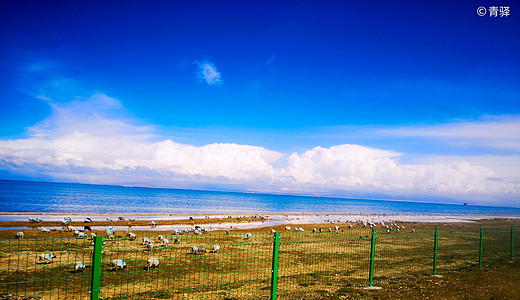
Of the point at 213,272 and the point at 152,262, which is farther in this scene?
the point at 213,272

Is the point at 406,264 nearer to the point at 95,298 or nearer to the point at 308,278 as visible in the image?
the point at 308,278

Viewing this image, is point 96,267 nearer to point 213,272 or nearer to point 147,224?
point 213,272

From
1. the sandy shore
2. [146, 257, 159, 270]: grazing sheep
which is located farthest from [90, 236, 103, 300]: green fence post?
the sandy shore

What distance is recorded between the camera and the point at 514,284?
11156 mm

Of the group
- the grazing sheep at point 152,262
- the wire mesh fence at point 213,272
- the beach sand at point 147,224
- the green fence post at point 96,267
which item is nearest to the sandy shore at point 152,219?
the beach sand at point 147,224

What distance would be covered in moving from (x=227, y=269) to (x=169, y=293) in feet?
15.4

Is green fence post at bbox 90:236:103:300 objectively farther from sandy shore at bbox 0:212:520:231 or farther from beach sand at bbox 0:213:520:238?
sandy shore at bbox 0:212:520:231

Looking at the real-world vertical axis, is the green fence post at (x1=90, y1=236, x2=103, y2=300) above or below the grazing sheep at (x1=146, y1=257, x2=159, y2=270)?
above

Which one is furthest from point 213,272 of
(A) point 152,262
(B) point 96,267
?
(B) point 96,267

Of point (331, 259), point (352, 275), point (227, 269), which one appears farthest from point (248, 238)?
point (352, 275)

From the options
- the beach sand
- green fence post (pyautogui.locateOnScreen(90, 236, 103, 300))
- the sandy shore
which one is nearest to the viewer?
green fence post (pyautogui.locateOnScreen(90, 236, 103, 300))

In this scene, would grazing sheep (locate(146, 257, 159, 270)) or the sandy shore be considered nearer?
grazing sheep (locate(146, 257, 159, 270))

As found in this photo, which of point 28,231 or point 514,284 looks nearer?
point 514,284

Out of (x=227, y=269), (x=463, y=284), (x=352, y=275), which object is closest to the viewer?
(x=463, y=284)
